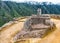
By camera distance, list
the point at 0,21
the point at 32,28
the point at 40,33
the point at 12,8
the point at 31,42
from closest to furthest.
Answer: the point at 31,42 → the point at 40,33 → the point at 32,28 → the point at 0,21 → the point at 12,8

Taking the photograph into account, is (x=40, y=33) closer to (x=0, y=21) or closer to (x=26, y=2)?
(x=0, y=21)

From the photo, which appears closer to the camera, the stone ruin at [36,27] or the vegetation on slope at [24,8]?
the stone ruin at [36,27]

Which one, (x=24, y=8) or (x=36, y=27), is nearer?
A: (x=36, y=27)

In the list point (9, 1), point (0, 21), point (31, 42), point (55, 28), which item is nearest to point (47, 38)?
point (31, 42)

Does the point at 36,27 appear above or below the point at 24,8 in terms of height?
above

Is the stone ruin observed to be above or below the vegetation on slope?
above

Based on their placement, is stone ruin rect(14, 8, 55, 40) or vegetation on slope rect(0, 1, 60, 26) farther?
vegetation on slope rect(0, 1, 60, 26)

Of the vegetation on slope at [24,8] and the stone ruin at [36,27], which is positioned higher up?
the stone ruin at [36,27]

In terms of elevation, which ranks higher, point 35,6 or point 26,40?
point 26,40
